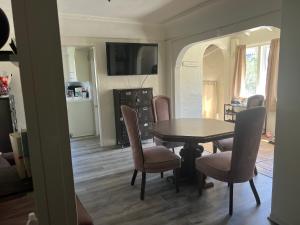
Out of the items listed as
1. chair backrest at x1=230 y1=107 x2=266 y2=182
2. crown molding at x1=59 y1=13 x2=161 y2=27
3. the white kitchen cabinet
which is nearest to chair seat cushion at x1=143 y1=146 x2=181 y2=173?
chair backrest at x1=230 y1=107 x2=266 y2=182

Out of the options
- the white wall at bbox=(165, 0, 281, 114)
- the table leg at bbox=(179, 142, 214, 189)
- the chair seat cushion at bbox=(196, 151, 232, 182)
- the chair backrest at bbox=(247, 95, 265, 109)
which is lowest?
the table leg at bbox=(179, 142, 214, 189)

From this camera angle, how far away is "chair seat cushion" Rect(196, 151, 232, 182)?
2.32 meters

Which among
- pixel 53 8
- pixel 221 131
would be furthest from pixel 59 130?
pixel 221 131

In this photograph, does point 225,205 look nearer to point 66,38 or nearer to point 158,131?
point 158,131

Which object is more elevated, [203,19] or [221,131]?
[203,19]

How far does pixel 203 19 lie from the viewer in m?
3.89

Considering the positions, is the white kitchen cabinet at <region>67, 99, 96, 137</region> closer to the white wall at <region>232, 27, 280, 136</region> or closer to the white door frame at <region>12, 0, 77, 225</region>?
the white wall at <region>232, 27, 280, 136</region>

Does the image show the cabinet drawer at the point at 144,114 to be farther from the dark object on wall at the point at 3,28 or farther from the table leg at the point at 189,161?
the dark object on wall at the point at 3,28

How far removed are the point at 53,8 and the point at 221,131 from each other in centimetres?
236

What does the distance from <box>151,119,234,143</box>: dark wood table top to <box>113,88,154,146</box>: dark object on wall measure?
1539 millimetres

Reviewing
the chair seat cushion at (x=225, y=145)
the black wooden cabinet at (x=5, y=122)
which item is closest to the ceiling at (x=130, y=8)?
the black wooden cabinet at (x=5, y=122)

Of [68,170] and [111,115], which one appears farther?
[111,115]

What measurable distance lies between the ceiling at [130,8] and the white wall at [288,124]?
6.26 feet

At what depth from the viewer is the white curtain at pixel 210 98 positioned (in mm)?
6625
